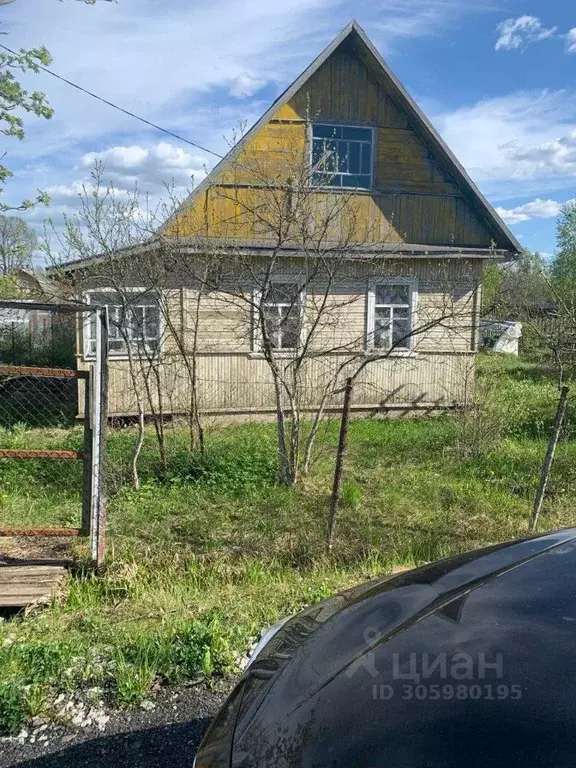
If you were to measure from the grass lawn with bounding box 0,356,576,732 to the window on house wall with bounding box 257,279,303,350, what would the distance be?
1475 mm

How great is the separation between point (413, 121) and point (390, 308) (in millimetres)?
4120

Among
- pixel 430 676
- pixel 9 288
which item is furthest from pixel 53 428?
pixel 430 676

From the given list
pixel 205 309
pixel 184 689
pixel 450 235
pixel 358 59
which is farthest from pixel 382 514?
pixel 358 59

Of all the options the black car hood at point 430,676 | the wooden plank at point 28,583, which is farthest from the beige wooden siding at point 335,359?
the black car hood at point 430,676

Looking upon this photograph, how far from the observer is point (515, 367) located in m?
18.2

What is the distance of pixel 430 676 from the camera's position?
164cm

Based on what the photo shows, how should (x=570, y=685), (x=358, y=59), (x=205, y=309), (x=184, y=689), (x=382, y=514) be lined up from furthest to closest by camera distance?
(x=358, y=59) < (x=205, y=309) < (x=382, y=514) < (x=184, y=689) < (x=570, y=685)

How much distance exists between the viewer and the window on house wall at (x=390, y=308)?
1183 cm

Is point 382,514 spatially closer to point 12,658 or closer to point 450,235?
point 12,658

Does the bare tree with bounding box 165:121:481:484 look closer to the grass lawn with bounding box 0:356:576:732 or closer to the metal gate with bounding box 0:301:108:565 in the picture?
the grass lawn with bounding box 0:356:576:732

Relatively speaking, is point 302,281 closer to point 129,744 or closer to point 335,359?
point 335,359

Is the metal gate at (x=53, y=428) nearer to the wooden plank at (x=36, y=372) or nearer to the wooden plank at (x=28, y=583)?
the wooden plank at (x=36, y=372)

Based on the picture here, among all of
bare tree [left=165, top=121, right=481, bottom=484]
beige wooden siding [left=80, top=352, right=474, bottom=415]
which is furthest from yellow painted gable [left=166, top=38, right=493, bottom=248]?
beige wooden siding [left=80, top=352, right=474, bottom=415]

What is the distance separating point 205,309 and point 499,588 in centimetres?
935
